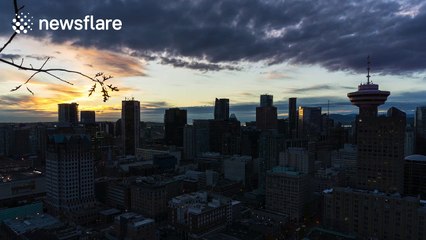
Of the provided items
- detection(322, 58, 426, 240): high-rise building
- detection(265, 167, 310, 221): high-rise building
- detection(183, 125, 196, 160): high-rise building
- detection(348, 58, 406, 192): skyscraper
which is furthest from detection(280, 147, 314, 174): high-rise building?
detection(183, 125, 196, 160): high-rise building

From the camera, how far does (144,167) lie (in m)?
113

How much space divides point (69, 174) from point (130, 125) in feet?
319

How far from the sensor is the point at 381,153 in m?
68.5

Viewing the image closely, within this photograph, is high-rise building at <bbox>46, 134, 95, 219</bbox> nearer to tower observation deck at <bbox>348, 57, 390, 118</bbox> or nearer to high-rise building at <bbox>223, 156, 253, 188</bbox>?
high-rise building at <bbox>223, 156, 253, 188</bbox>

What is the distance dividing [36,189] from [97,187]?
1603 centimetres

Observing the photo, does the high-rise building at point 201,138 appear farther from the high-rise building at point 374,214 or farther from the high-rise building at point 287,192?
the high-rise building at point 374,214

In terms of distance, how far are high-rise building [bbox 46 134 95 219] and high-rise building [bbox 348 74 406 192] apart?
6406cm

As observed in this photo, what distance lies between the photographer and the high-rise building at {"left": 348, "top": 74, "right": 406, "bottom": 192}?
66812 mm

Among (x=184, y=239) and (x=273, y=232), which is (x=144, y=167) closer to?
(x=184, y=239)

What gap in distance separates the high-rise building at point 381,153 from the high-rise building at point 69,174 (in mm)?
64060

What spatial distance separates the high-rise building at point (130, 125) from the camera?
547 feet

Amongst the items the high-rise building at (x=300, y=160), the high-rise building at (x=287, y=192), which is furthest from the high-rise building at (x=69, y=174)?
the high-rise building at (x=300, y=160)

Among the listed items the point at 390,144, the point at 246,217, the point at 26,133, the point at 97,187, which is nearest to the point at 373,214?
the point at 390,144

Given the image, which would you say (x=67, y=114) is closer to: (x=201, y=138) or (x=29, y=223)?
(x=201, y=138)
